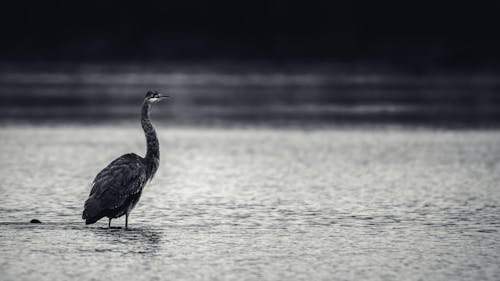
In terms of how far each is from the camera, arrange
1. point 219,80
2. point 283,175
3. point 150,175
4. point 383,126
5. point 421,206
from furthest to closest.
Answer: point 219,80 < point 383,126 < point 283,175 < point 421,206 < point 150,175

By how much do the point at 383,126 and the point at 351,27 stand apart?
98032 millimetres

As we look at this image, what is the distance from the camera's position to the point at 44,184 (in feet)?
63.0

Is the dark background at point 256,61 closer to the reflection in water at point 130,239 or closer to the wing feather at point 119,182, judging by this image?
the wing feather at point 119,182

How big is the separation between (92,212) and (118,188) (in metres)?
0.62

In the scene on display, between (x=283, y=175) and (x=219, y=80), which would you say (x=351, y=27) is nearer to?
(x=219, y=80)

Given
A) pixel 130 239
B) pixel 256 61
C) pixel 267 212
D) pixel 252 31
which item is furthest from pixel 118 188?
pixel 252 31

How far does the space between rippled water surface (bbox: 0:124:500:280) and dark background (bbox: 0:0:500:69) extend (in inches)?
2837

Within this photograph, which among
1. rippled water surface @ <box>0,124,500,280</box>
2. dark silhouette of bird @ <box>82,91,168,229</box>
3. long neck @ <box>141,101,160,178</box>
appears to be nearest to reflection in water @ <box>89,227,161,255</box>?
rippled water surface @ <box>0,124,500,280</box>

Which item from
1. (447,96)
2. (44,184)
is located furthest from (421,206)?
(447,96)

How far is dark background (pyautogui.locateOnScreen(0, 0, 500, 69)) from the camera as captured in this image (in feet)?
359

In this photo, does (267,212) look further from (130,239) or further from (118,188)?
(130,239)

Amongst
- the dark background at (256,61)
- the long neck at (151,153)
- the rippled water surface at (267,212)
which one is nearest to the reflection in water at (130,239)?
the rippled water surface at (267,212)

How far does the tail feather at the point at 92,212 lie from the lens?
14.2 meters

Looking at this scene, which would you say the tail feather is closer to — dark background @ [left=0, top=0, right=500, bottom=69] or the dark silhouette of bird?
the dark silhouette of bird
